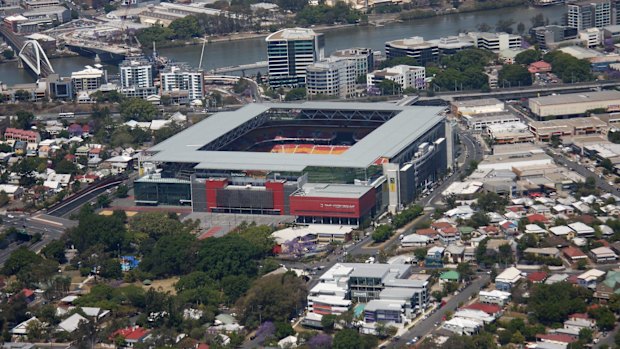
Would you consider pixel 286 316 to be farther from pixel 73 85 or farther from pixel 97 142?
pixel 73 85

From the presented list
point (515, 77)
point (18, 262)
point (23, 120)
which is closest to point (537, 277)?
point (18, 262)

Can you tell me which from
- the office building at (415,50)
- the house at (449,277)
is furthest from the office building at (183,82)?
the house at (449,277)

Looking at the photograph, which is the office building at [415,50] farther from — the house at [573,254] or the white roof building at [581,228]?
the house at [573,254]

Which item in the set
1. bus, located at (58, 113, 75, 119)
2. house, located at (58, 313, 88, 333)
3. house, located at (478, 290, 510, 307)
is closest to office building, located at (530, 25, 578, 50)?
bus, located at (58, 113, 75, 119)

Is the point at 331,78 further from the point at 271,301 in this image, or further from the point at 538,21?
the point at 271,301

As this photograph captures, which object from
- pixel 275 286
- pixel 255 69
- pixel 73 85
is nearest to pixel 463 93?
pixel 255 69

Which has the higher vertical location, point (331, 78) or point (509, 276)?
point (331, 78)

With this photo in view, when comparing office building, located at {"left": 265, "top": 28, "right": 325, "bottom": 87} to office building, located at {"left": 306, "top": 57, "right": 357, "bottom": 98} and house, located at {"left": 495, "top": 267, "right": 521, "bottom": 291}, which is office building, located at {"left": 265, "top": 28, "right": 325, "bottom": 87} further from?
house, located at {"left": 495, "top": 267, "right": 521, "bottom": 291}
